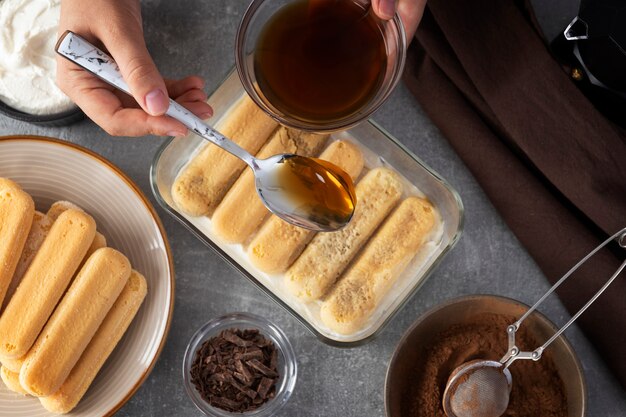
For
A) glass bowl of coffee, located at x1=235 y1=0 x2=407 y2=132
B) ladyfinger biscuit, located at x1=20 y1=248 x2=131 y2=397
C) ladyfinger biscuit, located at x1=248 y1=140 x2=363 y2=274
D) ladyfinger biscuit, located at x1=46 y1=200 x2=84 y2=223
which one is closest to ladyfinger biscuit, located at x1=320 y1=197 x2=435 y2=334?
ladyfinger biscuit, located at x1=248 y1=140 x2=363 y2=274

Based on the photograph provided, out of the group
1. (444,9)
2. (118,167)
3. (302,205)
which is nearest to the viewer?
(302,205)

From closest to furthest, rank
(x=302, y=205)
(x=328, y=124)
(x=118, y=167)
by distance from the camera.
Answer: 1. (x=328, y=124)
2. (x=302, y=205)
3. (x=118, y=167)

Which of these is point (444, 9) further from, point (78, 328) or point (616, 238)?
point (78, 328)

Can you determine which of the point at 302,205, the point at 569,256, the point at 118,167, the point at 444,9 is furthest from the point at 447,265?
the point at 118,167

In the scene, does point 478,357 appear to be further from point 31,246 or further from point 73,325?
point 31,246

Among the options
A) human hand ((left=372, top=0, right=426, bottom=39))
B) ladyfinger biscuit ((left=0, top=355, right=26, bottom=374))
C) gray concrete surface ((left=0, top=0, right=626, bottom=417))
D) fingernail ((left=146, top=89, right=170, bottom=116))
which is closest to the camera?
fingernail ((left=146, top=89, right=170, bottom=116))

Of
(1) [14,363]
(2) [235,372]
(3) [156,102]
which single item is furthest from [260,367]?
(3) [156,102]

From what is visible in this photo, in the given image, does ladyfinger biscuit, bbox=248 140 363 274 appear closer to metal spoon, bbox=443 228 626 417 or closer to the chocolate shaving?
the chocolate shaving
